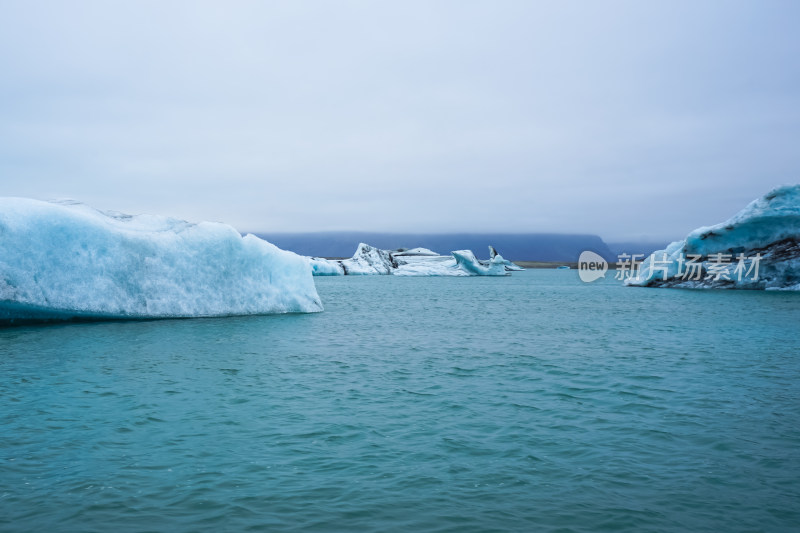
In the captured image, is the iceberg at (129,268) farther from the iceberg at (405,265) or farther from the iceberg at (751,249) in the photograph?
the iceberg at (405,265)

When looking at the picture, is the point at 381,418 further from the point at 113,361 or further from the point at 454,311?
the point at 454,311

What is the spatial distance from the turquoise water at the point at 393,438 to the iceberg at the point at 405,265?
61.7 metres

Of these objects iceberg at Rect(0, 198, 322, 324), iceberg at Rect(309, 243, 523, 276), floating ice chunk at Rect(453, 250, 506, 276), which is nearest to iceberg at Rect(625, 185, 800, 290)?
iceberg at Rect(0, 198, 322, 324)

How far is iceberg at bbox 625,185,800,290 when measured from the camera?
1225 inches

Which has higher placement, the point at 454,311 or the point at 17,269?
the point at 17,269

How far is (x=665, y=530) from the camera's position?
4.05m

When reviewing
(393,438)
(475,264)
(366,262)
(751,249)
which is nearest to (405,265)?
(366,262)

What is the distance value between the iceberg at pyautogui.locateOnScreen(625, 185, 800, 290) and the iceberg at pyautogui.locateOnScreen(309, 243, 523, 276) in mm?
36316

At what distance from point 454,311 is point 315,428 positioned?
18226 mm

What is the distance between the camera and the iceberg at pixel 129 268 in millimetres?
14438

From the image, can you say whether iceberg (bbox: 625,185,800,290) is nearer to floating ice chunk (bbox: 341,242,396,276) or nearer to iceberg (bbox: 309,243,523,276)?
iceberg (bbox: 309,243,523,276)

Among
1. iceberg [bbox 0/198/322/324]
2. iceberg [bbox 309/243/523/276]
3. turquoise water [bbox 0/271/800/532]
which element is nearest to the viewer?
turquoise water [bbox 0/271/800/532]

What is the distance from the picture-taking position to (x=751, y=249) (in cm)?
3384

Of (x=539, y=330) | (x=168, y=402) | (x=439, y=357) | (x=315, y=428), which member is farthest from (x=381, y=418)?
(x=539, y=330)
